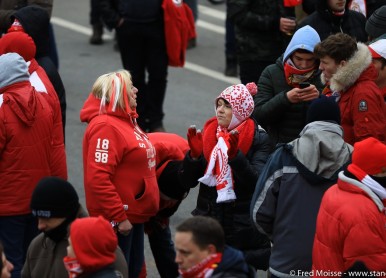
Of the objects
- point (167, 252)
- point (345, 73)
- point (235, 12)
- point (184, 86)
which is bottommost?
point (184, 86)

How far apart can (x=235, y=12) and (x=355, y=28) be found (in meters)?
1.37

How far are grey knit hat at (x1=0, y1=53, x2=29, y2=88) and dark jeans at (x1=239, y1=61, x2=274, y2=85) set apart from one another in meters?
3.07

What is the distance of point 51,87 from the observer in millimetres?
8195

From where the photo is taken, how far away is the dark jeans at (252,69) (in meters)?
10.2

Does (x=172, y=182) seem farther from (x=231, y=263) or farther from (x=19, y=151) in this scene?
(x=231, y=263)

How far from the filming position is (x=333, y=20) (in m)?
9.16

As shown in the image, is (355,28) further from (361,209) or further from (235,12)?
(361,209)

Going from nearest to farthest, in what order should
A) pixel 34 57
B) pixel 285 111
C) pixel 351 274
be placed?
1. pixel 351 274
2. pixel 285 111
3. pixel 34 57

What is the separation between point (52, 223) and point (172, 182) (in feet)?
5.74

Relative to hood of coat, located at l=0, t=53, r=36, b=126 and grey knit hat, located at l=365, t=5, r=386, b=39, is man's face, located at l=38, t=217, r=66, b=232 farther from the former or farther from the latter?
grey knit hat, located at l=365, t=5, r=386, b=39

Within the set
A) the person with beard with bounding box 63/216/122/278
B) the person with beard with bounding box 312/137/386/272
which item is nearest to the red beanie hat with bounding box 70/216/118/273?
the person with beard with bounding box 63/216/122/278

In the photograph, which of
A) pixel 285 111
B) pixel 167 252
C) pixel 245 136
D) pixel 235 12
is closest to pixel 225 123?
pixel 245 136

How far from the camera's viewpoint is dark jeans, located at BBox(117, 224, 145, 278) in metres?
7.46

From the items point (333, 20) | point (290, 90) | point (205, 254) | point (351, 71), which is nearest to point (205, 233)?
point (205, 254)
